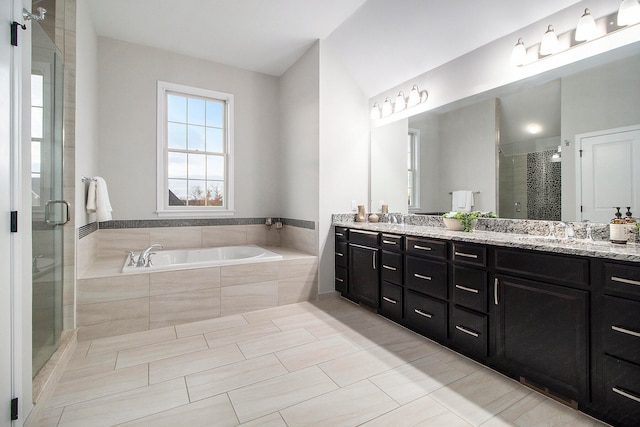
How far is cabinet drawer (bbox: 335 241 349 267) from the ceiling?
1.86m

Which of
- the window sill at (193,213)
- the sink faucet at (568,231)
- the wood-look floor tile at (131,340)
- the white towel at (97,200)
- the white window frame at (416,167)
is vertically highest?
the white window frame at (416,167)

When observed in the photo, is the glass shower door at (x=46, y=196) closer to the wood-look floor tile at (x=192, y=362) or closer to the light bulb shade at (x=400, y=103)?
the wood-look floor tile at (x=192, y=362)

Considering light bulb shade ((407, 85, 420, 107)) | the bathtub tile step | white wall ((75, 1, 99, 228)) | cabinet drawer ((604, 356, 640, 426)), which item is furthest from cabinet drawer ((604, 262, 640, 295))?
white wall ((75, 1, 99, 228))

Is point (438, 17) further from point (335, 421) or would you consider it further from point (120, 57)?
point (120, 57)

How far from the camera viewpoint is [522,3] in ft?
7.32

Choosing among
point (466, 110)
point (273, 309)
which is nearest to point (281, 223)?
point (273, 309)

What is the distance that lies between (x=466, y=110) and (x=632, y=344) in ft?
6.89

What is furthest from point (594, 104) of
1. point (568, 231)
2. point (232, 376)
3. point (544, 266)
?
point (232, 376)

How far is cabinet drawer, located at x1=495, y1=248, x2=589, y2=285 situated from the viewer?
61.9 inches

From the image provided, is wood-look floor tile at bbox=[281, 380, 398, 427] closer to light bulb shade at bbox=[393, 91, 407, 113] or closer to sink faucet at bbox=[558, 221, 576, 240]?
sink faucet at bbox=[558, 221, 576, 240]

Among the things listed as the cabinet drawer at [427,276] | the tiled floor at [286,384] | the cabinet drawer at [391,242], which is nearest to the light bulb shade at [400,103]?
the cabinet drawer at [391,242]

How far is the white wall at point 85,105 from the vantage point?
8.30ft

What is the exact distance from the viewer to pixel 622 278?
1.44 metres

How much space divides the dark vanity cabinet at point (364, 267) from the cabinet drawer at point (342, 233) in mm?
69
